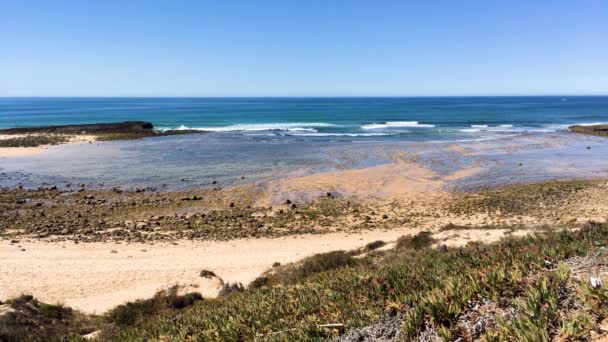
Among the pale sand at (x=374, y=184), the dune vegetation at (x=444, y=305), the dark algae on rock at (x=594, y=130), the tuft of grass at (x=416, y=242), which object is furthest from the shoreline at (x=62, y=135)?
the dark algae on rock at (x=594, y=130)

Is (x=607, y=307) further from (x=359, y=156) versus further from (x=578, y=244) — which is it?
(x=359, y=156)

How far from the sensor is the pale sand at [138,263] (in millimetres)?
10188

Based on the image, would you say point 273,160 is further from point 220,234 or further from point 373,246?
point 373,246

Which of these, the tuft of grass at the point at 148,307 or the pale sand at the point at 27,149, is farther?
the pale sand at the point at 27,149

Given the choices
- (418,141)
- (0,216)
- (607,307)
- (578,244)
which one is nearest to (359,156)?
(418,141)

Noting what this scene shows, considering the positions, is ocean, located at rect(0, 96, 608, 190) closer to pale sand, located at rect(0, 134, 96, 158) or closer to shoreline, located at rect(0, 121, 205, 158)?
pale sand, located at rect(0, 134, 96, 158)

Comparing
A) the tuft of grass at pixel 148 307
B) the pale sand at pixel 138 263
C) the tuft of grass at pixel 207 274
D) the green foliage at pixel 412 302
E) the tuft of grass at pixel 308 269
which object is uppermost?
the green foliage at pixel 412 302

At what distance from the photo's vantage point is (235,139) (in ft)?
157

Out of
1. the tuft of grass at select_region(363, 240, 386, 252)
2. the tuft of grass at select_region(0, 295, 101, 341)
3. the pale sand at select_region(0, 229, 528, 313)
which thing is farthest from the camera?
the tuft of grass at select_region(363, 240, 386, 252)

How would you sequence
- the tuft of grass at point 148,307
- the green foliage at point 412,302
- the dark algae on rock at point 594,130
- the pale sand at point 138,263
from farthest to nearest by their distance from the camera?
1. the dark algae on rock at point 594,130
2. the pale sand at point 138,263
3. the tuft of grass at point 148,307
4. the green foliage at point 412,302

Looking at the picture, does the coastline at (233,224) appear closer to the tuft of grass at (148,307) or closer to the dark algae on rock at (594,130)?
the tuft of grass at (148,307)

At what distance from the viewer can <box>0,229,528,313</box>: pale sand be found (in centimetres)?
1019

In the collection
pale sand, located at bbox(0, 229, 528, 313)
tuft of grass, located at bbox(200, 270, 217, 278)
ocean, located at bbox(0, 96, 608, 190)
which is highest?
ocean, located at bbox(0, 96, 608, 190)

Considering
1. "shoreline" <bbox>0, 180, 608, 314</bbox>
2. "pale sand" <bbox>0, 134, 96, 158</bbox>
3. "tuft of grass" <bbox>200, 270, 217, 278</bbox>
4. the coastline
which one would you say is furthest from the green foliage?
"pale sand" <bbox>0, 134, 96, 158</bbox>
